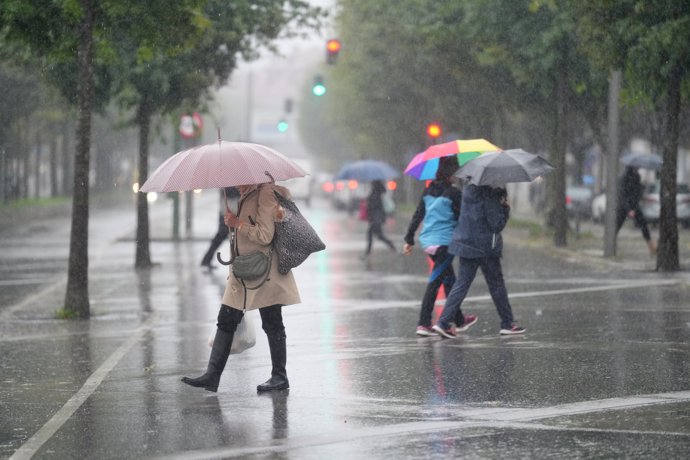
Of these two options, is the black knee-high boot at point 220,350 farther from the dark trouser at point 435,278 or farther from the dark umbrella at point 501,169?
the dark trouser at point 435,278

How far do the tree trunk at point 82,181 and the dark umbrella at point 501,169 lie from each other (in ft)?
15.8

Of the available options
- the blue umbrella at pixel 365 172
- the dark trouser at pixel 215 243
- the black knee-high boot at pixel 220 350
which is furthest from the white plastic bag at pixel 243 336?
the blue umbrella at pixel 365 172

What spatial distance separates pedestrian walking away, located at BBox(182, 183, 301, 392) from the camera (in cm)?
945

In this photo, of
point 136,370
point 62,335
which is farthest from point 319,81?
point 136,370

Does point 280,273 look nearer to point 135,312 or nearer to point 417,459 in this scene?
point 417,459

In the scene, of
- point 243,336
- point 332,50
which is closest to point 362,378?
point 243,336

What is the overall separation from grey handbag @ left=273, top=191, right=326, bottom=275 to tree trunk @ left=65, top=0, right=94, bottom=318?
6.20 m

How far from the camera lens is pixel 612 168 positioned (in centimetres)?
2478

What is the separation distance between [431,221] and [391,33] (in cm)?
3085

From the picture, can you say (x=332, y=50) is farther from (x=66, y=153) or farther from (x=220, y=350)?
(x=66, y=153)

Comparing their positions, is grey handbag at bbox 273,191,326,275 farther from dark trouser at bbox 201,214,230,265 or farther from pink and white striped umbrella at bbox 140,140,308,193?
dark trouser at bbox 201,214,230,265

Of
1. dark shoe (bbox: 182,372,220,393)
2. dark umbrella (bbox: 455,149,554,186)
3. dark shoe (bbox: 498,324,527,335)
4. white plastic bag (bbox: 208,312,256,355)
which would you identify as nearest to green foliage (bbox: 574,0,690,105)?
dark umbrella (bbox: 455,149,554,186)

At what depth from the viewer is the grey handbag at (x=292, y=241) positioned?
9477 millimetres

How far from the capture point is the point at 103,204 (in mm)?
68875
